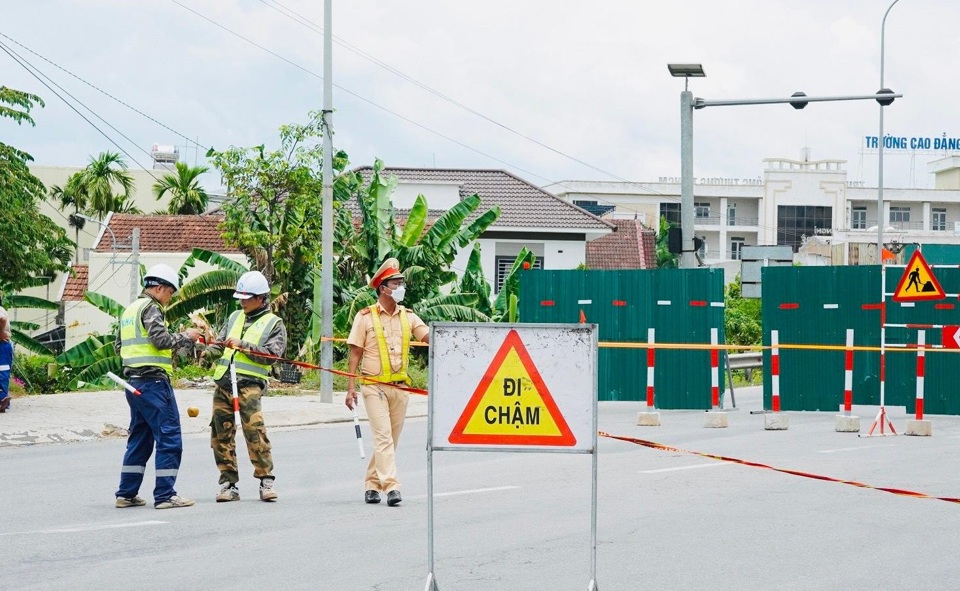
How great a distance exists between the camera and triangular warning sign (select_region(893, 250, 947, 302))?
57.1 ft

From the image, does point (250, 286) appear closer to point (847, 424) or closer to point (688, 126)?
point (847, 424)

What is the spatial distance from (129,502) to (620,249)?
1992 inches

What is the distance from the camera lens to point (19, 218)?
60.7ft

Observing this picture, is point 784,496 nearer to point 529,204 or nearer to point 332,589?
A: point 332,589

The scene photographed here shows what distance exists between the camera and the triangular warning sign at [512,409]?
7.05 meters

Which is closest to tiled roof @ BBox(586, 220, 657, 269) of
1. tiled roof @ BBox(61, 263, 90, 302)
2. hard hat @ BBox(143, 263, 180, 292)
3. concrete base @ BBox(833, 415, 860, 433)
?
tiled roof @ BBox(61, 263, 90, 302)

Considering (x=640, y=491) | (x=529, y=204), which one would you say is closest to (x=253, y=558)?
(x=640, y=491)

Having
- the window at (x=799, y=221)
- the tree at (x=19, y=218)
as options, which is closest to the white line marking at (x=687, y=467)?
the tree at (x=19, y=218)

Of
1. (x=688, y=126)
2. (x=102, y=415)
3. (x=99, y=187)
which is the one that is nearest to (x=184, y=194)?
(x=99, y=187)

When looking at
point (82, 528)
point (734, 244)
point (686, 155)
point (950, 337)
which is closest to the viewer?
point (82, 528)

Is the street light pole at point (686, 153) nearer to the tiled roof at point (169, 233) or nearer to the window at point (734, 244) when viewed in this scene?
the tiled roof at point (169, 233)

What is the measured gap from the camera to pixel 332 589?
23.9ft

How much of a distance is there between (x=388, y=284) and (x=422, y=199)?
60.0 ft

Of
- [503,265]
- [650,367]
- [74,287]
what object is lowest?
[650,367]
